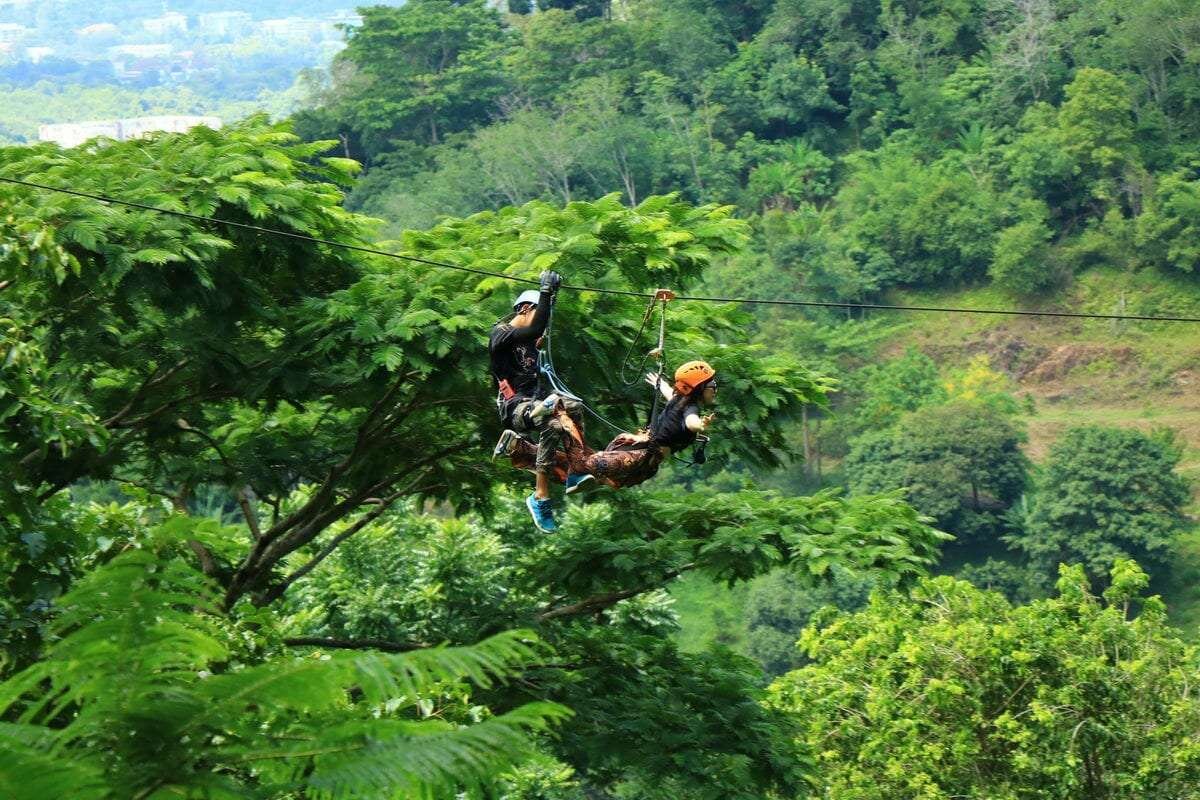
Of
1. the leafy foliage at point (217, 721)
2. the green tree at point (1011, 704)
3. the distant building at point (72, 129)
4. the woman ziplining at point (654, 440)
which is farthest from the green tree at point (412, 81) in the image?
the distant building at point (72, 129)

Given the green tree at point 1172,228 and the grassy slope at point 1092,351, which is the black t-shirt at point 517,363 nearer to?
the grassy slope at point 1092,351

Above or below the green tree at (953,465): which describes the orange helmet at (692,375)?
above

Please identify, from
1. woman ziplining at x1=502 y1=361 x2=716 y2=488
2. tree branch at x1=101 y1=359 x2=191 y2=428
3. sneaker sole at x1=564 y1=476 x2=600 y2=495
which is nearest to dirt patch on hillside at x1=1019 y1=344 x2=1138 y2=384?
tree branch at x1=101 y1=359 x2=191 y2=428

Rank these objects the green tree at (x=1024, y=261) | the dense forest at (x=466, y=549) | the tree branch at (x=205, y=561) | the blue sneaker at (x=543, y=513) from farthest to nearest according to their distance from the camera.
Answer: the green tree at (x=1024, y=261) → the tree branch at (x=205, y=561) → the blue sneaker at (x=543, y=513) → the dense forest at (x=466, y=549)

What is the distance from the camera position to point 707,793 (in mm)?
10867

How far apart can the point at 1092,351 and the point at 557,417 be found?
160ft

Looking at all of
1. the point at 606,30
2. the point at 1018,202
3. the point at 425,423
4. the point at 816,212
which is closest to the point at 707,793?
the point at 425,423

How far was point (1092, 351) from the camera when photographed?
54.7 m

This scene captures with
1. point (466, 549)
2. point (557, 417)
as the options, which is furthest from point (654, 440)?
point (466, 549)

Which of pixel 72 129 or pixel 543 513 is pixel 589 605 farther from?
pixel 72 129

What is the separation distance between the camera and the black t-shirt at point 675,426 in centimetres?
811

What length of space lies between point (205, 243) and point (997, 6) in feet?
202

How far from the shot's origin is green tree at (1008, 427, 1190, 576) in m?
43.8

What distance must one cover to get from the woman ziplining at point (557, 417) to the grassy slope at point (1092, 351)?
3874cm
